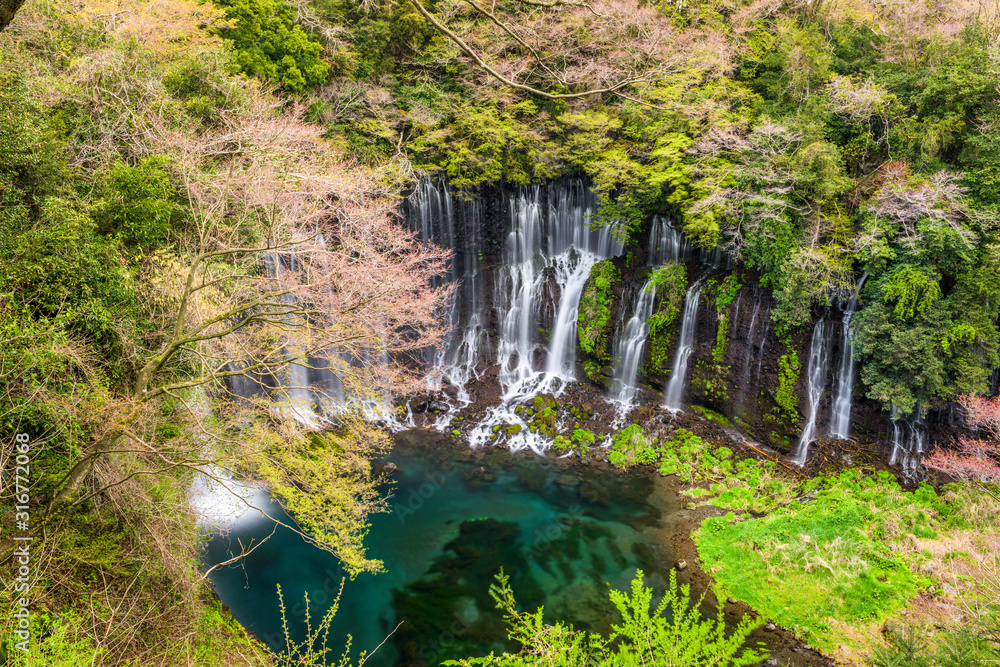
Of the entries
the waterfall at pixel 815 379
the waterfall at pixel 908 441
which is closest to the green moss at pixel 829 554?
the waterfall at pixel 908 441

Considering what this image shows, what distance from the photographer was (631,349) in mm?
15391

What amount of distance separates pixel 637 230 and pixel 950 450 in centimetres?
927

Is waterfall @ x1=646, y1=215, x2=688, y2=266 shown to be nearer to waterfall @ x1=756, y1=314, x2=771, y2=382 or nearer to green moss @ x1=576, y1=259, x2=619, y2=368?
green moss @ x1=576, y1=259, x2=619, y2=368

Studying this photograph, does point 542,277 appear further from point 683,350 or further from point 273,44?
point 273,44

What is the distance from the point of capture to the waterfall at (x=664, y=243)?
15.0 metres

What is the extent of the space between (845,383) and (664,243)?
632 centimetres

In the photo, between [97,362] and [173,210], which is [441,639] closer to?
[97,362]

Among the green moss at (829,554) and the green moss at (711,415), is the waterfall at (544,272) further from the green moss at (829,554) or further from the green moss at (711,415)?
the green moss at (829,554)

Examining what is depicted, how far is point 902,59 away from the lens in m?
11.8

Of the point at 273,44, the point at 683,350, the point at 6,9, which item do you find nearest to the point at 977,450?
the point at 683,350

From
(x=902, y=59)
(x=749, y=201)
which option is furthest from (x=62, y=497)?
(x=902, y=59)

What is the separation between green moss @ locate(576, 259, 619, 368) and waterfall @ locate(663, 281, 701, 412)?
7.06 ft

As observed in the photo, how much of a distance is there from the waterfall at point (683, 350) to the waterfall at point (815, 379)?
10.1 ft

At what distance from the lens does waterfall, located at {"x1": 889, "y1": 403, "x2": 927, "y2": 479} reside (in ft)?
36.4
